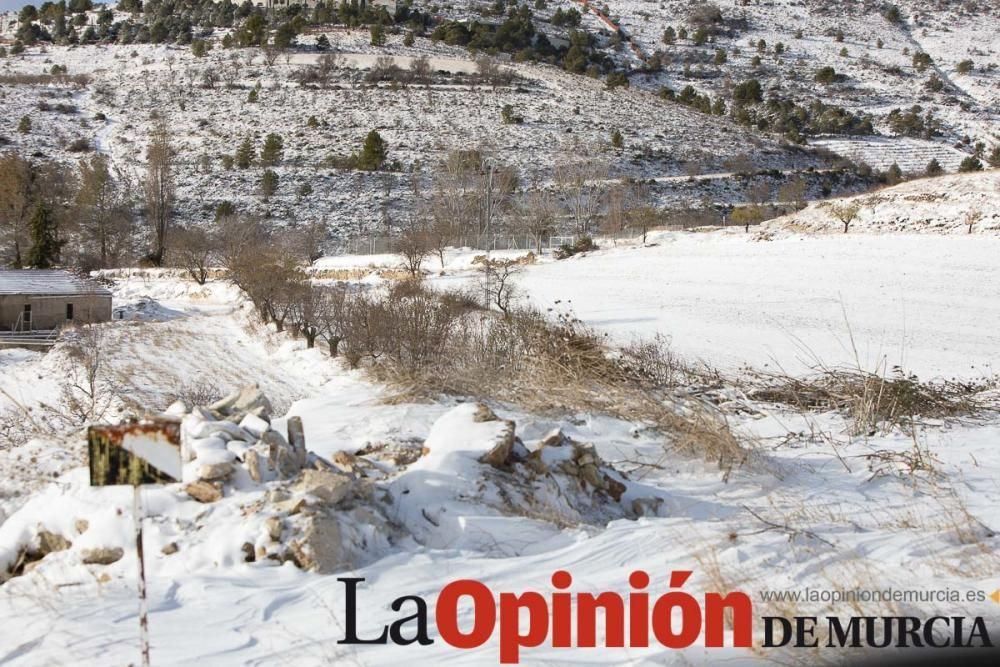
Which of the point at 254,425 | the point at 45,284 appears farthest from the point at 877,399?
the point at 45,284

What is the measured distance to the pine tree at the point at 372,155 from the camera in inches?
2046

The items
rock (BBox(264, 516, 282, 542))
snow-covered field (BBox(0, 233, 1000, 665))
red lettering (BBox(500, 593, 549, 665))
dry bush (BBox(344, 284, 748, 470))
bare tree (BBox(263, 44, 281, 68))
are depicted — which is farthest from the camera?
bare tree (BBox(263, 44, 281, 68))

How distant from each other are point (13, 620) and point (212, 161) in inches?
2193

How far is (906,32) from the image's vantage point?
318 feet

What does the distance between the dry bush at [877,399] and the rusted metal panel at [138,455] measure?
6750mm

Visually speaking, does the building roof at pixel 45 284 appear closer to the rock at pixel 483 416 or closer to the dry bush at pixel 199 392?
the dry bush at pixel 199 392

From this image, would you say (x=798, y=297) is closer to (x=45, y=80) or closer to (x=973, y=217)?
(x=973, y=217)

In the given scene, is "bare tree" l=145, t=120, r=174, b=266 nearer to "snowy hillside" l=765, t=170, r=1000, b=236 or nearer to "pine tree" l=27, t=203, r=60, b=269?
"pine tree" l=27, t=203, r=60, b=269

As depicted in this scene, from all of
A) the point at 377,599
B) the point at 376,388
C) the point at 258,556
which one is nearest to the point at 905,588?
the point at 377,599

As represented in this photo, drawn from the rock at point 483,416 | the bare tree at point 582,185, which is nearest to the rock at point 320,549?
the rock at point 483,416

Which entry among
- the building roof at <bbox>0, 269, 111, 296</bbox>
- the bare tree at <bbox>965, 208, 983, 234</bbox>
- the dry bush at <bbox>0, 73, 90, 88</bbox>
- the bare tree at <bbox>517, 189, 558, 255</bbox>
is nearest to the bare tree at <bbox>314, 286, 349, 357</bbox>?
the building roof at <bbox>0, 269, 111, 296</bbox>

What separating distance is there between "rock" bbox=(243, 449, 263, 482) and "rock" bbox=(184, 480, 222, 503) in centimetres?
23

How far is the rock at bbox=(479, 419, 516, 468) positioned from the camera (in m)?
5.41

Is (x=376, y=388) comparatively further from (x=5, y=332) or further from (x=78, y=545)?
(x=5, y=332)
